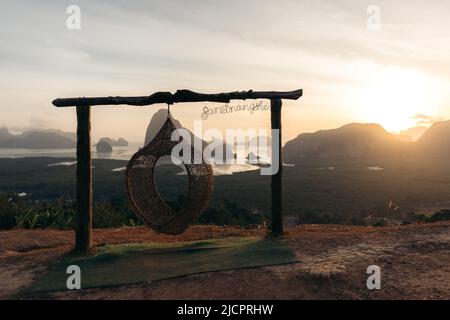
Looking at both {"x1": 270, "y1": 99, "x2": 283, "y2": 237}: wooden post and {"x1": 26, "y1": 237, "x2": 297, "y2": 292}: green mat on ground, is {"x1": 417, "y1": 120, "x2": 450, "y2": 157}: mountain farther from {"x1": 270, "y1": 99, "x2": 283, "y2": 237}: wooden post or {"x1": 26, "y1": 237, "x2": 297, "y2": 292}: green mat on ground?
{"x1": 26, "y1": 237, "x2": 297, "y2": 292}: green mat on ground

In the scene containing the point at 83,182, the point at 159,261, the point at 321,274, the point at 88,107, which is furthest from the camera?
the point at 88,107

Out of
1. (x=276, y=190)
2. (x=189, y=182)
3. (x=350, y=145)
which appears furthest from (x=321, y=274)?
(x=350, y=145)

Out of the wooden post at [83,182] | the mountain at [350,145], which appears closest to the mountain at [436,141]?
the mountain at [350,145]

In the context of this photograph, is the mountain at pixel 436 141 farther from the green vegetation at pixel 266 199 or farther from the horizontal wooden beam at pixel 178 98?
the horizontal wooden beam at pixel 178 98

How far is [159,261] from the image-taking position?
8.33m

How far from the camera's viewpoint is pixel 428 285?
6684 mm

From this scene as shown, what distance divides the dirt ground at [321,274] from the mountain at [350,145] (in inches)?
4374

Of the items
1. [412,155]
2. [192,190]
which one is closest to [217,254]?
[192,190]

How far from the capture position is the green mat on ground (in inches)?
290

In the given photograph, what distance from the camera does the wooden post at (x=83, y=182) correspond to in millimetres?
9492

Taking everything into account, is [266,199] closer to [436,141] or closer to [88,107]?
[88,107]

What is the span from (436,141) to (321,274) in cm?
14347
